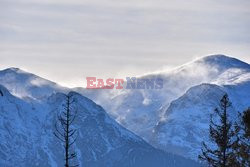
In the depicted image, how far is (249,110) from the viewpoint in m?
89.8

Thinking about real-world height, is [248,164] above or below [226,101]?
below

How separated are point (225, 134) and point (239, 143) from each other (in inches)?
111

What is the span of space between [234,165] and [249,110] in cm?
522

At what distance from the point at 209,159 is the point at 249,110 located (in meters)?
5.93

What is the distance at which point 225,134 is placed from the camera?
9200 centimetres

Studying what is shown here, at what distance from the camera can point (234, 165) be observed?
90.8 metres

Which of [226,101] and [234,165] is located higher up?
[226,101]

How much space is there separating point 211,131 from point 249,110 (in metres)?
4.34

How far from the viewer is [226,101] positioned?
308 feet

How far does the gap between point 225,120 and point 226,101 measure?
2.07m

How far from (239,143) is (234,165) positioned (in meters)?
3.90

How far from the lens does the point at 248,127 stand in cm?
8962

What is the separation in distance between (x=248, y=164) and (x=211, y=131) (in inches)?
178

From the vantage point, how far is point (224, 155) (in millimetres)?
91875
